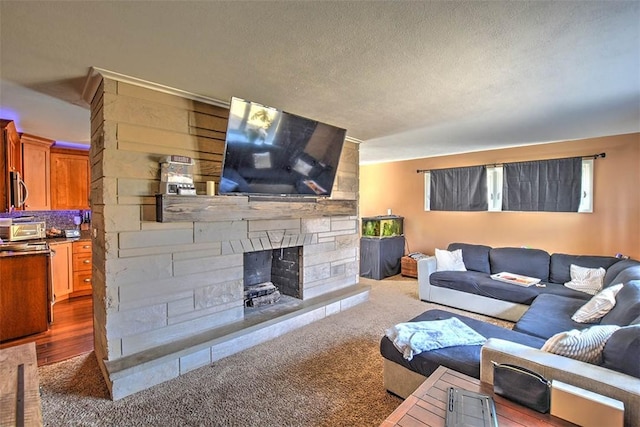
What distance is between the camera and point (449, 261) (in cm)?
455

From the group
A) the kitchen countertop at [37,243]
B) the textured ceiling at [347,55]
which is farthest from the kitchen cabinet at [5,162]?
the kitchen countertop at [37,243]

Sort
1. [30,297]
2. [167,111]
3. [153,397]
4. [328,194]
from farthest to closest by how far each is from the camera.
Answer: [328,194], [30,297], [167,111], [153,397]

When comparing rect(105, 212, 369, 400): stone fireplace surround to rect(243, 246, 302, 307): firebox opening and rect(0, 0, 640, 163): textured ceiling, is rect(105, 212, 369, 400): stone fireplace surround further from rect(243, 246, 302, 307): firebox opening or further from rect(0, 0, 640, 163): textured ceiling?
rect(0, 0, 640, 163): textured ceiling

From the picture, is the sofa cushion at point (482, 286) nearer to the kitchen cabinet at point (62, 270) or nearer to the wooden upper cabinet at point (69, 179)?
the kitchen cabinet at point (62, 270)

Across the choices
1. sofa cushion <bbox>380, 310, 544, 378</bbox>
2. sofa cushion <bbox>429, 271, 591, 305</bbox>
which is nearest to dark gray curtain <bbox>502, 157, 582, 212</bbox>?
sofa cushion <bbox>429, 271, 591, 305</bbox>

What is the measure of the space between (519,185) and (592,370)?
397 centimetres

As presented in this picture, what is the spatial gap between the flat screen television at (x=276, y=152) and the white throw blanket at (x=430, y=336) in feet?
6.00

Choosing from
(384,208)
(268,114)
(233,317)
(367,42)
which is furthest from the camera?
(384,208)

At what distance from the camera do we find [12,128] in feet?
11.0

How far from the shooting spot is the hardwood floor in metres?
2.87

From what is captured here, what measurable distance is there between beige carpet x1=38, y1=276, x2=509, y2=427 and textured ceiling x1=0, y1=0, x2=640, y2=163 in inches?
91.1

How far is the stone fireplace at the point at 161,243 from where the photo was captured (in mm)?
2307

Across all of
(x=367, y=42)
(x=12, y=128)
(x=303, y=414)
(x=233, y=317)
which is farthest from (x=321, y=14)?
(x=12, y=128)

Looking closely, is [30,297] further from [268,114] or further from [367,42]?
[367,42]
